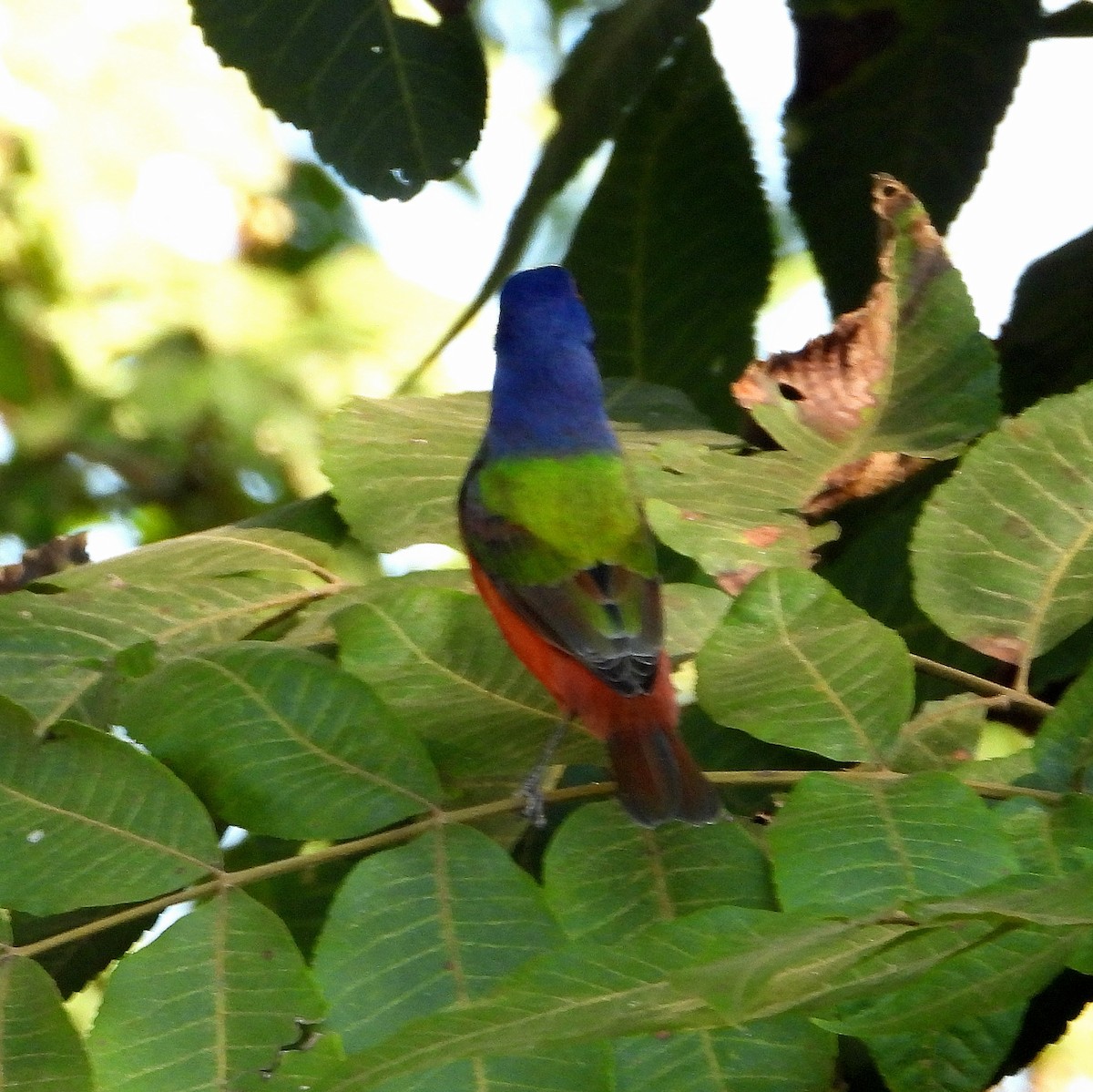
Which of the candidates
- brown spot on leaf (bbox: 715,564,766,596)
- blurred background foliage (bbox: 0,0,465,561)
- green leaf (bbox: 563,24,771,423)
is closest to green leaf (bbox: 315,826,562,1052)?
brown spot on leaf (bbox: 715,564,766,596)

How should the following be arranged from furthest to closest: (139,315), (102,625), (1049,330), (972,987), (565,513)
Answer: (139,315), (565,513), (1049,330), (102,625), (972,987)

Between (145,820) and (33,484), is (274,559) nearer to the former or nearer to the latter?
(145,820)

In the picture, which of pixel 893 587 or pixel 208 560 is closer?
pixel 208 560

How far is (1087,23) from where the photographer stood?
1687 millimetres

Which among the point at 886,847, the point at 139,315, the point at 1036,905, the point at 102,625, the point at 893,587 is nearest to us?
the point at 1036,905

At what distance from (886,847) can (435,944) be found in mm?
282

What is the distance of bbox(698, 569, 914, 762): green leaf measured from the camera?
1.01 m

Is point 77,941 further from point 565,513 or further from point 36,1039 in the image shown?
point 565,513

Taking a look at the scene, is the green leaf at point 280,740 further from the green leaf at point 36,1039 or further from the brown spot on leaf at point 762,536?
the brown spot on leaf at point 762,536

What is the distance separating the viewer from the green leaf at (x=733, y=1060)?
84cm

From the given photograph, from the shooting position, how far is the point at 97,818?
3.37ft

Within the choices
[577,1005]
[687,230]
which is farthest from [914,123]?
[577,1005]

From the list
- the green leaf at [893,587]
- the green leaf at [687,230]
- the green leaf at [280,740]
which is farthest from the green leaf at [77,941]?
the green leaf at [687,230]

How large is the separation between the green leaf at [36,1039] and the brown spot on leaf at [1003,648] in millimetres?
673
